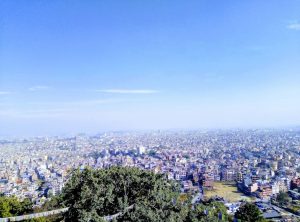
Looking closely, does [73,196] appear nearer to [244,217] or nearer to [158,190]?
[158,190]

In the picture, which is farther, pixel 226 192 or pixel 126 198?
pixel 226 192

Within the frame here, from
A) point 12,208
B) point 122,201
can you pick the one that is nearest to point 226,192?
point 122,201

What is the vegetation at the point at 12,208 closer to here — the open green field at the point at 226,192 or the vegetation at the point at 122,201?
the vegetation at the point at 122,201

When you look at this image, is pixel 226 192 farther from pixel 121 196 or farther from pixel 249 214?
pixel 121 196

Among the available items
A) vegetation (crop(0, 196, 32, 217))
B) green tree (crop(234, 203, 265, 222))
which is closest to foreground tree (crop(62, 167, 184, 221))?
vegetation (crop(0, 196, 32, 217))

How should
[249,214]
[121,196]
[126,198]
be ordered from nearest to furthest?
[126,198], [121,196], [249,214]

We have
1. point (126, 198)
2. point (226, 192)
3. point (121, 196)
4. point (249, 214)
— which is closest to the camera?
point (126, 198)

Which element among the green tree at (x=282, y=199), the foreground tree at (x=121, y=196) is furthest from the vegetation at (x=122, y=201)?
the green tree at (x=282, y=199)

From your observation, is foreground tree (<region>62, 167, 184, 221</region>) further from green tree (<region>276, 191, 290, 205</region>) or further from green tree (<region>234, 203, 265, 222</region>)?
green tree (<region>276, 191, 290, 205</region>)

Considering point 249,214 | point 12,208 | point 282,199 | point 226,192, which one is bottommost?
point 226,192
